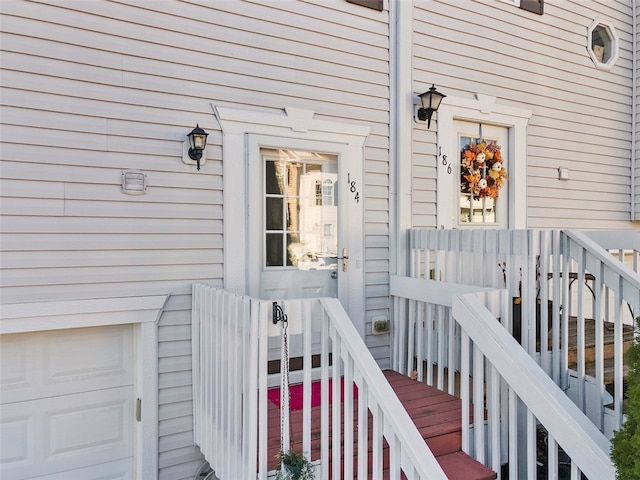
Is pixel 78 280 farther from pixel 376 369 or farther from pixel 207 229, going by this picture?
pixel 376 369

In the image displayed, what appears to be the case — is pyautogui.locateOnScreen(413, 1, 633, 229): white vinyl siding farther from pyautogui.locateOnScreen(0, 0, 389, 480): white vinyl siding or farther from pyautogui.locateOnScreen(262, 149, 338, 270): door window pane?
pyautogui.locateOnScreen(0, 0, 389, 480): white vinyl siding

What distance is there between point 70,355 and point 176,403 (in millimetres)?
726

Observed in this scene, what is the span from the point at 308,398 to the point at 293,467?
305mm

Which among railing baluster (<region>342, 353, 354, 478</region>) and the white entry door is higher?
the white entry door

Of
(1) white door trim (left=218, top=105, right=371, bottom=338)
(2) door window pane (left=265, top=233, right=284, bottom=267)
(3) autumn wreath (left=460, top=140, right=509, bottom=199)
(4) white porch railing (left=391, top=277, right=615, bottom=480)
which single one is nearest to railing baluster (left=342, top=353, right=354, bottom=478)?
(4) white porch railing (left=391, top=277, right=615, bottom=480)

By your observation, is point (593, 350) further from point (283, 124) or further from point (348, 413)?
point (283, 124)

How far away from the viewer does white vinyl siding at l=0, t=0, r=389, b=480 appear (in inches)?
103

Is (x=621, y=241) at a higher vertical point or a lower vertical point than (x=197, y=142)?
lower

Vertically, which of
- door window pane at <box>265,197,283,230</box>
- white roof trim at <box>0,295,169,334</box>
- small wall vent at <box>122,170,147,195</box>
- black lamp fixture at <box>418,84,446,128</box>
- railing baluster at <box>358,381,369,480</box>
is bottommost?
railing baluster at <box>358,381,369,480</box>

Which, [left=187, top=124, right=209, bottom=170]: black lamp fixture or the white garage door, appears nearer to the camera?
the white garage door

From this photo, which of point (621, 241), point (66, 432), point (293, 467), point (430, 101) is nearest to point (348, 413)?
point (293, 467)

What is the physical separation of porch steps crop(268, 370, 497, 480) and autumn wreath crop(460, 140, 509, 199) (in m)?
2.05

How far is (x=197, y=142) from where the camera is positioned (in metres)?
2.93

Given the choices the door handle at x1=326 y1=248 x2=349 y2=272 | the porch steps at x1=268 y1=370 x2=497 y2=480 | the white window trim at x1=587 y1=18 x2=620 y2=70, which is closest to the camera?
the porch steps at x1=268 y1=370 x2=497 y2=480
